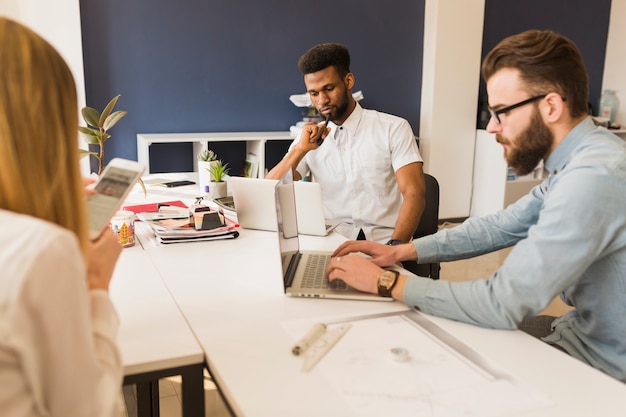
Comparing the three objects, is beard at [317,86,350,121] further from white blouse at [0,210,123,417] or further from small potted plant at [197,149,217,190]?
white blouse at [0,210,123,417]

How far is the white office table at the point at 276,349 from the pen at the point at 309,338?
21 millimetres

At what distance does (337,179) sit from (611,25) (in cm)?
425

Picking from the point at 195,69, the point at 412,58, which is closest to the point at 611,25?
the point at 412,58

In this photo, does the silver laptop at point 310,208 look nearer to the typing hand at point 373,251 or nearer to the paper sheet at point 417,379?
the typing hand at point 373,251

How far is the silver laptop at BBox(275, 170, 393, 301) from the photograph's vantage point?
55.4 inches

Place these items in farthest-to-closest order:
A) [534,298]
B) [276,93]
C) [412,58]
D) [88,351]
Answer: [412,58] < [276,93] < [534,298] < [88,351]

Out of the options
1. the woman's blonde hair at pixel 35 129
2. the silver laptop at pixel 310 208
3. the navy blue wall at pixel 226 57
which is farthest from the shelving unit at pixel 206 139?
the woman's blonde hair at pixel 35 129

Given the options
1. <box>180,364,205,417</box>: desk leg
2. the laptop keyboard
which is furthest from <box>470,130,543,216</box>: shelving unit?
<box>180,364,205,417</box>: desk leg

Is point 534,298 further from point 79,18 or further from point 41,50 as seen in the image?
point 79,18

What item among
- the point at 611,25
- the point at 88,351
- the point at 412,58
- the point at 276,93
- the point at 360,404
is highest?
the point at 611,25

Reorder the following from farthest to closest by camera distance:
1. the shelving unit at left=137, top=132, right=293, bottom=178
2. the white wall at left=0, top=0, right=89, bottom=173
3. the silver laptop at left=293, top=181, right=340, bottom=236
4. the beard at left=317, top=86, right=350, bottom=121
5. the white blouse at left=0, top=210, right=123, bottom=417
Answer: the shelving unit at left=137, top=132, right=293, bottom=178
the white wall at left=0, top=0, right=89, bottom=173
the beard at left=317, top=86, right=350, bottom=121
the silver laptop at left=293, top=181, right=340, bottom=236
the white blouse at left=0, top=210, right=123, bottom=417

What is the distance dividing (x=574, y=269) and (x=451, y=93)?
3748 millimetres

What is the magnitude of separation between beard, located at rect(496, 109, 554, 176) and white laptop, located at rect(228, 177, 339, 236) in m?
0.74

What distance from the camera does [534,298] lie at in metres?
1.18
